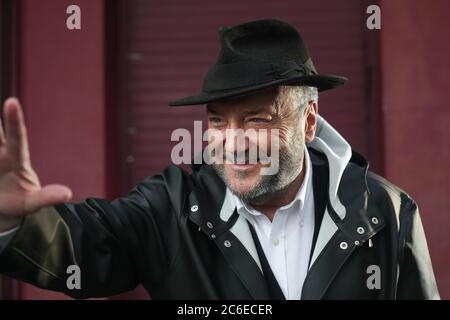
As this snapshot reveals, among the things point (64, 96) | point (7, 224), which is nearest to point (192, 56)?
point (64, 96)

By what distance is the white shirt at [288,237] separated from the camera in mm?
2434

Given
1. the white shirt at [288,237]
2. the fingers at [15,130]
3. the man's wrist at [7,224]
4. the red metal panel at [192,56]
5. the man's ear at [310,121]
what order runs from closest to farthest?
the fingers at [15,130]
the man's wrist at [7,224]
the white shirt at [288,237]
the man's ear at [310,121]
the red metal panel at [192,56]

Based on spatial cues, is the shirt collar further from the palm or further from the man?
the palm

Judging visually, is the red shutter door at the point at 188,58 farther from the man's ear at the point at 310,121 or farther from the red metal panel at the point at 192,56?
the man's ear at the point at 310,121

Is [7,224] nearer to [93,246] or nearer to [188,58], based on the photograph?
[93,246]

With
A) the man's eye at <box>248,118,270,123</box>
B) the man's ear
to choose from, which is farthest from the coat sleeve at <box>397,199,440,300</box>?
the man's eye at <box>248,118,270,123</box>

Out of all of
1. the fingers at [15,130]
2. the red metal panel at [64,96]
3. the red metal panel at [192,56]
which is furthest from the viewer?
the red metal panel at [192,56]

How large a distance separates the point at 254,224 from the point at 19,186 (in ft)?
2.88

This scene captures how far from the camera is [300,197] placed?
256 centimetres

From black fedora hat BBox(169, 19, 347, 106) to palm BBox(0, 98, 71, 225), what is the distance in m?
0.64

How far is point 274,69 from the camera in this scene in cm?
241

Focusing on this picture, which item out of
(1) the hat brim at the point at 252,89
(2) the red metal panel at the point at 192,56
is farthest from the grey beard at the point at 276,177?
(2) the red metal panel at the point at 192,56
